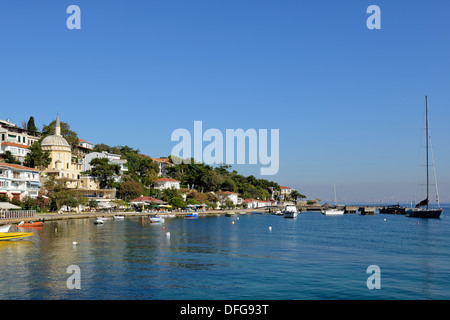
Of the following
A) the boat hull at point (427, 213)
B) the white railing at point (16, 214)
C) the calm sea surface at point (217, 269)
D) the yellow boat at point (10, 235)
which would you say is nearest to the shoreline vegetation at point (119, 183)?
the white railing at point (16, 214)

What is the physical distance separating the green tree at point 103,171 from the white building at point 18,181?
970 inches

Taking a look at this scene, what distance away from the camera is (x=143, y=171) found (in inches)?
5221

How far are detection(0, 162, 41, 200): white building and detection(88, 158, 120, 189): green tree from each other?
24626 mm

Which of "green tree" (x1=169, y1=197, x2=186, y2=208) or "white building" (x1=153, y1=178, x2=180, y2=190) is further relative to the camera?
"white building" (x1=153, y1=178, x2=180, y2=190)

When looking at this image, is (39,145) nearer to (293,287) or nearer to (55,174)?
(55,174)

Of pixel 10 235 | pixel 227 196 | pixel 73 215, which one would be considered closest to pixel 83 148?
pixel 227 196

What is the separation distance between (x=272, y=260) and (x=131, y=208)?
79.5 meters

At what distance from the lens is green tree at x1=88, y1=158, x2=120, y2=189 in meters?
107

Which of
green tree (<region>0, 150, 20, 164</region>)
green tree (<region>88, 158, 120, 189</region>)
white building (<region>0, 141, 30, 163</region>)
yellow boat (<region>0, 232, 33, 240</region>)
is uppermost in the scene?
white building (<region>0, 141, 30, 163</region>)

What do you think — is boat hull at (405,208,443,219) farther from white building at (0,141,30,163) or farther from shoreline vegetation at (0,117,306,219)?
white building at (0,141,30,163)

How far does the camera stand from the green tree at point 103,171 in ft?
351

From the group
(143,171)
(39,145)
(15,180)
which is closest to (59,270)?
(15,180)

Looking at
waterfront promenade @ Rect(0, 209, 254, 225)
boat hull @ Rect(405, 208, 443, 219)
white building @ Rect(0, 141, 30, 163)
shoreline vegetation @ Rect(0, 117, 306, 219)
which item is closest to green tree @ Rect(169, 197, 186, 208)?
shoreline vegetation @ Rect(0, 117, 306, 219)

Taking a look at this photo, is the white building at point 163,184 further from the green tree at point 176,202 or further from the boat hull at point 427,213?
the boat hull at point 427,213
